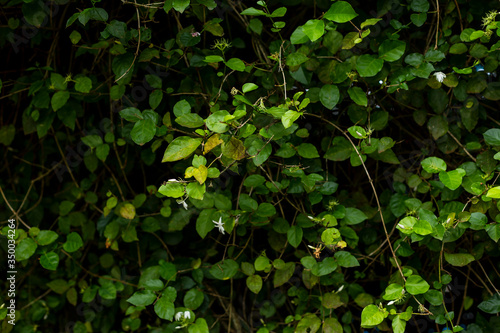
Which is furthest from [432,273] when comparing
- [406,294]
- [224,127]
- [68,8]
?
[68,8]

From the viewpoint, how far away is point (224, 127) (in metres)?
0.90

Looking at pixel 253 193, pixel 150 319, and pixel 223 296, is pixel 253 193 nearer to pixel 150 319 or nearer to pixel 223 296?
pixel 223 296

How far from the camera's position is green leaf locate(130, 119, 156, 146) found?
1.08 metres

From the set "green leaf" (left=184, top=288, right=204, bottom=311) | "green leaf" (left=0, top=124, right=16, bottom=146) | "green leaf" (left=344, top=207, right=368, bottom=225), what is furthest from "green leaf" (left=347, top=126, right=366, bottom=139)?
"green leaf" (left=0, top=124, right=16, bottom=146)

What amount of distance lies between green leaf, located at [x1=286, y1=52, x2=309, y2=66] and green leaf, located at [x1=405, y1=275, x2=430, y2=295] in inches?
25.2

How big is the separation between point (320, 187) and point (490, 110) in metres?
0.62

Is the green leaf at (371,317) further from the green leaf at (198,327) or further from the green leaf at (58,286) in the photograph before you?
the green leaf at (58,286)

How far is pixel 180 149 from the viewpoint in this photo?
0.93m

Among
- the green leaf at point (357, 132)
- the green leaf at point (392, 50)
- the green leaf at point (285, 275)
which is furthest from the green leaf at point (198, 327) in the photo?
the green leaf at point (392, 50)

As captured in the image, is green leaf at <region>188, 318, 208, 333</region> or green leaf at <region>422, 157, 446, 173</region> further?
green leaf at <region>188, 318, 208, 333</region>

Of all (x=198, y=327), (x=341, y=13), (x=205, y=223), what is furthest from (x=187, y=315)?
(x=341, y=13)

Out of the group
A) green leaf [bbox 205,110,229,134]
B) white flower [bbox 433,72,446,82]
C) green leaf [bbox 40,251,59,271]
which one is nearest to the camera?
green leaf [bbox 205,110,229,134]

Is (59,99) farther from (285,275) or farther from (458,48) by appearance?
(458,48)

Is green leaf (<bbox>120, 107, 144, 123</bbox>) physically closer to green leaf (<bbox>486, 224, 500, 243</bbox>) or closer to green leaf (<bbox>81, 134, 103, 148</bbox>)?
green leaf (<bbox>81, 134, 103, 148</bbox>)
